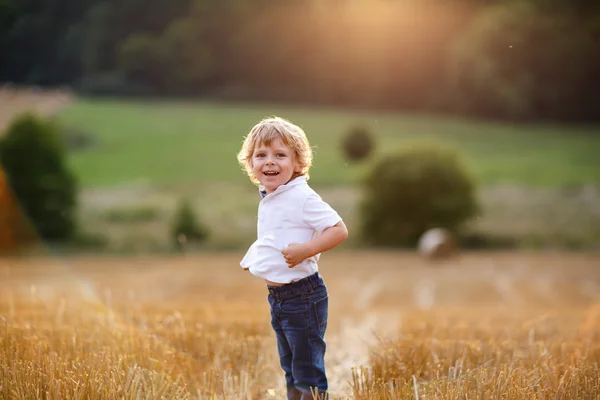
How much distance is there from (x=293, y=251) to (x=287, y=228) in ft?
0.48

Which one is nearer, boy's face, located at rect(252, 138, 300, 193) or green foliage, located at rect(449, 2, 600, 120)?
boy's face, located at rect(252, 138, 300, 193)

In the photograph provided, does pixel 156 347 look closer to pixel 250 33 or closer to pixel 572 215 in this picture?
pixel 572 215

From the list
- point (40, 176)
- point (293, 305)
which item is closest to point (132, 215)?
point (40, 176)

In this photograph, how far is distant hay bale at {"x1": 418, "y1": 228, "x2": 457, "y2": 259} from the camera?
1532 cm

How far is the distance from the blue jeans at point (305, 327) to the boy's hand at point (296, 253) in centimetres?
13

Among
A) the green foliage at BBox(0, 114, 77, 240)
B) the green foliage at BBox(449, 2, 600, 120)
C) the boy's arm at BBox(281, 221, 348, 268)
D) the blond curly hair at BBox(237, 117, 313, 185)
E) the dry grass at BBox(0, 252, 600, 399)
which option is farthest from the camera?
the green foliage at BBox(449, 2, 600, 120)

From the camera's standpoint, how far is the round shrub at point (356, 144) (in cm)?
2291

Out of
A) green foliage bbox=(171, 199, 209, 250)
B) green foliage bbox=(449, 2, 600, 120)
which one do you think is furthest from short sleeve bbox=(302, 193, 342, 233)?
green foliage bbox=(449, 2, 600, 120)

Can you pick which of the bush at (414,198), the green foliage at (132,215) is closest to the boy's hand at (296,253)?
the bush at (414,198)

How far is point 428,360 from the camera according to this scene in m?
3.03

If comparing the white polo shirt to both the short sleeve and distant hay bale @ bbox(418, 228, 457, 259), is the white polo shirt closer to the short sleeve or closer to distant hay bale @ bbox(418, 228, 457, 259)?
the short sleeve

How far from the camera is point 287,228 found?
2.77 metres

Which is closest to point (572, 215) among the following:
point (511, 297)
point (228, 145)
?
point (511, 297)

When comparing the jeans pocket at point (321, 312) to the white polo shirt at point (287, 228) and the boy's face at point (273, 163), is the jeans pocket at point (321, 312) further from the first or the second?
the boy's face at point (273, 163)
